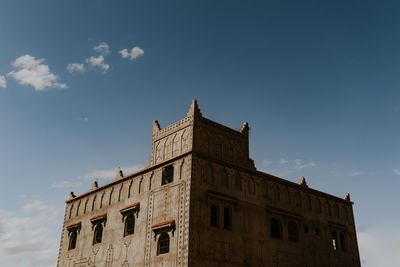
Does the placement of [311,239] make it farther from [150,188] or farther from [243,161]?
[150,188]

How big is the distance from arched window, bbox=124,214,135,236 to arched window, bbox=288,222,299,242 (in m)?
11.9

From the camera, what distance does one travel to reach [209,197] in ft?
82.6

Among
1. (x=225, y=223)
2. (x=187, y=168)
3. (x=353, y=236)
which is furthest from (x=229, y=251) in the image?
(x=353, y=236)

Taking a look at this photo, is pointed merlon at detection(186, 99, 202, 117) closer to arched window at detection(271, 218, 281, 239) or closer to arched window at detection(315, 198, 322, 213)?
arched window at detection(271, 218, 281, 239)

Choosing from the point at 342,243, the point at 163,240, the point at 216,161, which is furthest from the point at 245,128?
the point at 342,243

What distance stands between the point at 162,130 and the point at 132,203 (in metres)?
5.93

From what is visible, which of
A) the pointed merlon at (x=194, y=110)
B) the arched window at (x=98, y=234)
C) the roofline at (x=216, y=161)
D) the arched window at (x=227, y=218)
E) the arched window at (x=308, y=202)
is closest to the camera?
the arched window at (x=227, y=218)

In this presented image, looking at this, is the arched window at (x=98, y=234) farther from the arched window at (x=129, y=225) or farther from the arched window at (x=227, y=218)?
the arched window at (x=227, y=218)

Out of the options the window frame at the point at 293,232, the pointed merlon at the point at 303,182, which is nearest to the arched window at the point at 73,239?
the window frame at the point at 293,232

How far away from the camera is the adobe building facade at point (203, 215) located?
80.1 ft

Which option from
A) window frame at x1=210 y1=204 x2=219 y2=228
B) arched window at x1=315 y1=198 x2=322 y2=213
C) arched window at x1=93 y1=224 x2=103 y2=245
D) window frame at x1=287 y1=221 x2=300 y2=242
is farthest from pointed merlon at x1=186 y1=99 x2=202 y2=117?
arched window at x1=315 y1=198 x2=322 y2=213

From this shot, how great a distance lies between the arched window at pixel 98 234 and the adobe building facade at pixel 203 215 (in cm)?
8

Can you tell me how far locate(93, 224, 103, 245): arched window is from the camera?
30.8 metres

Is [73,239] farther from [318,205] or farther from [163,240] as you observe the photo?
[318,205]
